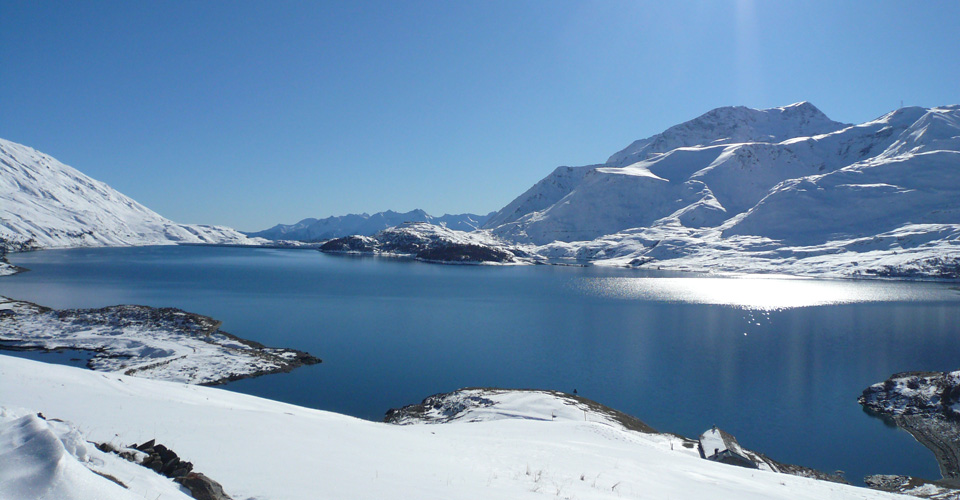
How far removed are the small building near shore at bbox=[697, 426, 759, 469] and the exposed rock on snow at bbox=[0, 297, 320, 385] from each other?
38485 millimetres

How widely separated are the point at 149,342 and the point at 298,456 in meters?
49.5

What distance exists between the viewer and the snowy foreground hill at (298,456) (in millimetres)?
7910

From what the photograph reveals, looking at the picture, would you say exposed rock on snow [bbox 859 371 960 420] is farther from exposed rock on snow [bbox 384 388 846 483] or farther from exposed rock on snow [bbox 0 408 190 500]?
exposed rock on snow [bbox 0 408 190 500]

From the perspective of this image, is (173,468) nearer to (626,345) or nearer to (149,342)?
(149,342)

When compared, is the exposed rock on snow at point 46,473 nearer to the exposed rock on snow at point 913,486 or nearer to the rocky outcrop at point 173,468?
the rocky outcrop at point 173,468

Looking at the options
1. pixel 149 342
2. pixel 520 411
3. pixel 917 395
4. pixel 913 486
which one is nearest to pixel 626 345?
pixel 917 395

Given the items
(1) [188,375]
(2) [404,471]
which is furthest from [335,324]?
(2) [404,471]

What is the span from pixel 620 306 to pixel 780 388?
4937 cm

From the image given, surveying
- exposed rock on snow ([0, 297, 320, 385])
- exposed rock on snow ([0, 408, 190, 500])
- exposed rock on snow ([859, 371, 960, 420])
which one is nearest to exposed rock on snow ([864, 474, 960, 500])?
exposed rock on snow ([859, 371, 960, 420])

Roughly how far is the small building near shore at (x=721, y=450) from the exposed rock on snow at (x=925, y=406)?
686 inches

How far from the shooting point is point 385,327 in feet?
232

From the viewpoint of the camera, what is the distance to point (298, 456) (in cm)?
1466

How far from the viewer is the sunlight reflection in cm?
10544

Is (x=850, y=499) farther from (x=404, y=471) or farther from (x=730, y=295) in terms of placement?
(x=730, y=295)
